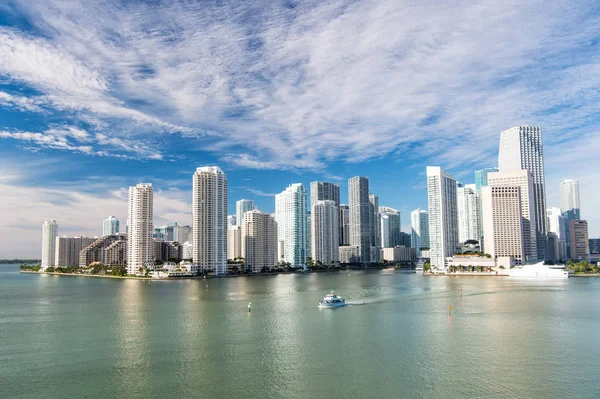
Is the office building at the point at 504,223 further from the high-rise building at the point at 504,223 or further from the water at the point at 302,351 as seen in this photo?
the water at the point at 302,351

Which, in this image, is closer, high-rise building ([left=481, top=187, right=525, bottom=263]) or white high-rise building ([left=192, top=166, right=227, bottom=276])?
white high-rise building ([left=192, top=166, right=227, bottom=276])

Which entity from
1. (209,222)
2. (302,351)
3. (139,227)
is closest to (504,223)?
(209,222)

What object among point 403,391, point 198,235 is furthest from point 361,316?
point 198,235

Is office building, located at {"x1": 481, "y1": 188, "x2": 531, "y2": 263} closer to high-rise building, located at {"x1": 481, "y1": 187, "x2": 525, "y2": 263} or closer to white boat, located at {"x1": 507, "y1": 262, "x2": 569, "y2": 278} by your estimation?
high-rise building, located at {"x1": 481, "y1": 187, "x2": 525, "y2": 263}

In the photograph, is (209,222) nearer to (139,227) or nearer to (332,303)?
(139,227)

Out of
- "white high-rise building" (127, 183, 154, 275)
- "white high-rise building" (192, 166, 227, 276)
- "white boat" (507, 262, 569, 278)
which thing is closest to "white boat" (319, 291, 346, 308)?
"white high-rise building" (192, 166, 227, 276)

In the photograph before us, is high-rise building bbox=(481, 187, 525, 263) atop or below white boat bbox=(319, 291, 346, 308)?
atop

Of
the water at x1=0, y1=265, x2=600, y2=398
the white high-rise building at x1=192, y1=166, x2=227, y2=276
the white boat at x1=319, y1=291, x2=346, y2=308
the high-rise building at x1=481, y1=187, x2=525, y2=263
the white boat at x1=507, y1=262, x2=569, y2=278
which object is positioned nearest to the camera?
the water at x1=0, y1=265, x2=600, y2=398

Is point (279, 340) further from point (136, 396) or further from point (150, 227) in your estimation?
point (150, 227)
